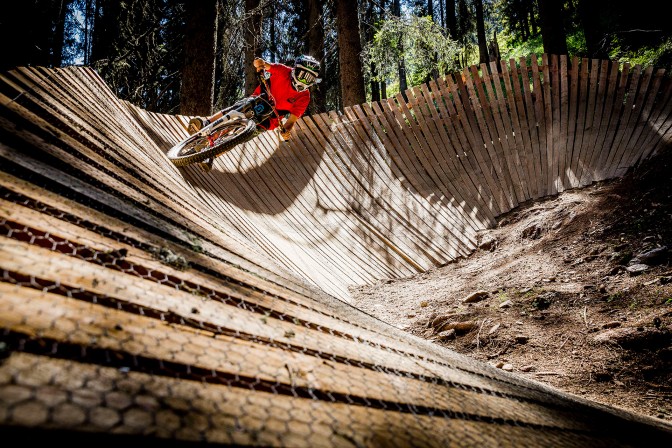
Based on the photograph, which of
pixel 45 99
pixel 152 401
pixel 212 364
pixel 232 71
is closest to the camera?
pixel 152 401

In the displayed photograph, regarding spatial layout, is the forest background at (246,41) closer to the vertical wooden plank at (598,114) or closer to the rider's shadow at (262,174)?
the vertical wooden plank at (598,114)

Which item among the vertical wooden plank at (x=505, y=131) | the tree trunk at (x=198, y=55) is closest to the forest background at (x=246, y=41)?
the tree trunk at (x=198, y=55)

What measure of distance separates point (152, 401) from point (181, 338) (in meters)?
0.22

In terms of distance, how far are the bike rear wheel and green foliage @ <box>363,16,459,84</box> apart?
5.51 meters

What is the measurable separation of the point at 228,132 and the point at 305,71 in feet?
4.31

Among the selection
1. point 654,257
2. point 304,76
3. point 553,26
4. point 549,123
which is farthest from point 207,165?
point 553,26

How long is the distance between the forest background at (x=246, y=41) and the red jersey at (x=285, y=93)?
8.00 feet

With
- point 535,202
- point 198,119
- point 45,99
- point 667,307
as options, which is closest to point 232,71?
point 198,119

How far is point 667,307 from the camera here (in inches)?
110

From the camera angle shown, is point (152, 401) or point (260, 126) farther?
point (260, 126)

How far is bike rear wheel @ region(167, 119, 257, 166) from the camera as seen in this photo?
460 cm

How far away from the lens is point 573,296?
3391mm

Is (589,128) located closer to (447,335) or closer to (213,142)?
(447,335)

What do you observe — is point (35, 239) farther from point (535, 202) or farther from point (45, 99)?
point (535, 202)
